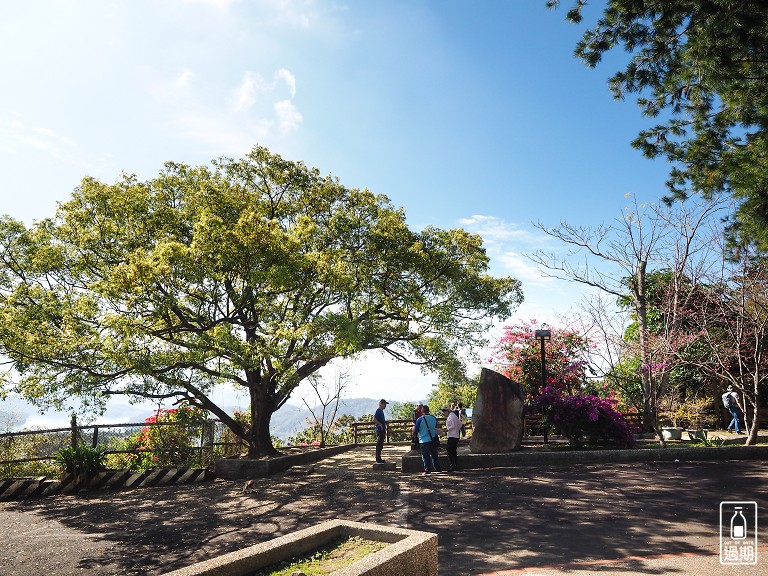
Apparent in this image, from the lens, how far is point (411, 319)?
685 inches

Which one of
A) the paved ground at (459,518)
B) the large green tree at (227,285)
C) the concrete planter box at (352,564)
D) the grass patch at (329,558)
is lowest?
the paved ground at (459,518)

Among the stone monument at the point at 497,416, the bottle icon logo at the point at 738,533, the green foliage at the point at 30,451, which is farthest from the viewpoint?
the stone monument at the point at 497,416

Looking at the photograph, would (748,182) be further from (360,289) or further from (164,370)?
(164,370)

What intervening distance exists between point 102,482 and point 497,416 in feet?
35.1

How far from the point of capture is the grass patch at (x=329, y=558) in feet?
14.6

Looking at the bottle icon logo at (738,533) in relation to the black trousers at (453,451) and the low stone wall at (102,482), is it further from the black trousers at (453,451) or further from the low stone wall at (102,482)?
the low stone wall at (102,482)

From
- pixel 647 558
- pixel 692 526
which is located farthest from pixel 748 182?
pixel 647 558

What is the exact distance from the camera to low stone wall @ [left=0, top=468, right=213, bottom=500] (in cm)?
1202

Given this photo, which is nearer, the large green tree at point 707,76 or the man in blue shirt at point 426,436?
the large green tree at point 707,76

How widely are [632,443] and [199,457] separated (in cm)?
1256

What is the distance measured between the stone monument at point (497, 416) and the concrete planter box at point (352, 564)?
9196mm

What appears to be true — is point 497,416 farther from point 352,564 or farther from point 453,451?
point 352,564

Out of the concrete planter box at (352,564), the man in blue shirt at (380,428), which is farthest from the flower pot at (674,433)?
the concrete planter box at (352,564)

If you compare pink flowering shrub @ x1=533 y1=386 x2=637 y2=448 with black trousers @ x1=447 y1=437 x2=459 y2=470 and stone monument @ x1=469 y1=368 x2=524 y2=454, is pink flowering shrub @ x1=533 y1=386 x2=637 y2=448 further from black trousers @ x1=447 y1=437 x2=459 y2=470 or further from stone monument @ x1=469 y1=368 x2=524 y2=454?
black trousers @ x1=447 y1=437 x2=459 y2=470
